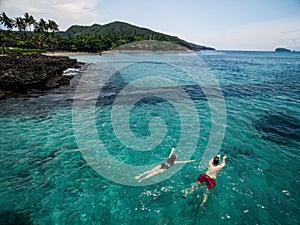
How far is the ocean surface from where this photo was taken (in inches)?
283

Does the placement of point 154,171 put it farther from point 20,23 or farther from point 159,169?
point 20,23

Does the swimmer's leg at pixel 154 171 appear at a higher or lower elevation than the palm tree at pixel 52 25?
lower

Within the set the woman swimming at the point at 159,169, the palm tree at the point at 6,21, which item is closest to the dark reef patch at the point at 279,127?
the woman swimming at the point at 159,169

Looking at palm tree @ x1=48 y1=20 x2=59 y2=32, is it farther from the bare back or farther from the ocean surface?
the bare back

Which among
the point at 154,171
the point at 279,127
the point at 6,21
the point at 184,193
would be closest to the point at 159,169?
the point at 154,171

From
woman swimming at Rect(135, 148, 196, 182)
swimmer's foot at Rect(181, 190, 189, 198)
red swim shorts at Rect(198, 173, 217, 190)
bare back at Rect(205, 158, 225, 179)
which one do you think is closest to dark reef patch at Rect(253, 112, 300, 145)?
bare back at Rect(205, 158, 225, 179)

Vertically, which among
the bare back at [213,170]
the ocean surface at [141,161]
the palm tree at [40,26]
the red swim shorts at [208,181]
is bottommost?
the ocean surface at [141,161]

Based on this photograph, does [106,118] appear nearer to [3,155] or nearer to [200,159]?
[3,155]

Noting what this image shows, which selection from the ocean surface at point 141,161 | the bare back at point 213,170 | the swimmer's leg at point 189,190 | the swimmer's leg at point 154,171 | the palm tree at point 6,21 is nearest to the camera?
the ocean surface at point 141,161

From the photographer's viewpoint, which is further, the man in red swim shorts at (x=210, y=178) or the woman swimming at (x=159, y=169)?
the woman swimming at (x=159, y=169)

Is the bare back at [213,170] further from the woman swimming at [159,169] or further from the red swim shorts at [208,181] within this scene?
the woman swimming at [159,169]

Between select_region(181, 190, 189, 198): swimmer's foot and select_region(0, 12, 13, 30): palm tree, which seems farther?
select_region(0, 12, 13, 30): palm tree

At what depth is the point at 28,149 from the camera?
35.8 ft

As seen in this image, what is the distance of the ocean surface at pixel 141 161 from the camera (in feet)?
23.6
